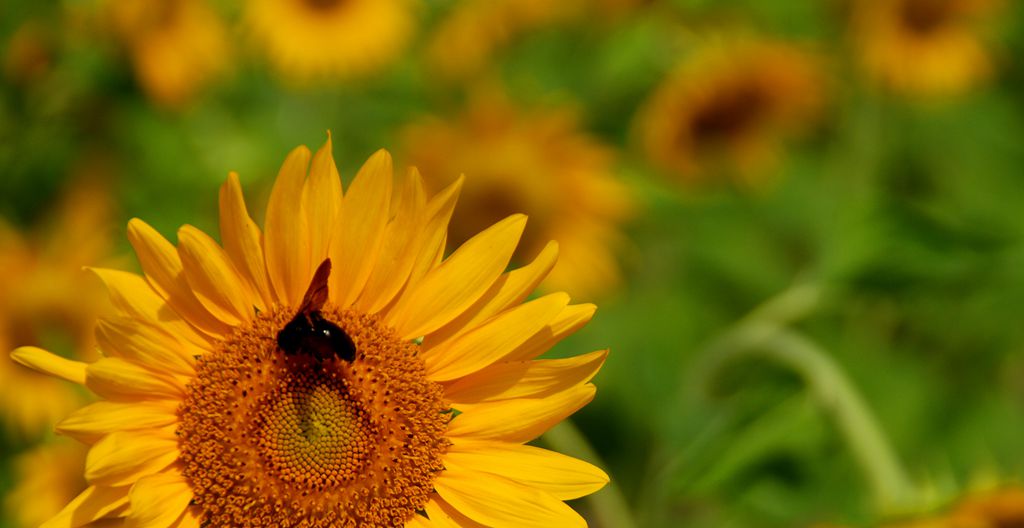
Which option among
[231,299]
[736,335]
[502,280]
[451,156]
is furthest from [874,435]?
[451,156]

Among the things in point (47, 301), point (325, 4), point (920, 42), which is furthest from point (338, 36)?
point (920, 42)

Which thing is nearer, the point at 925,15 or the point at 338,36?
the point at 338,36

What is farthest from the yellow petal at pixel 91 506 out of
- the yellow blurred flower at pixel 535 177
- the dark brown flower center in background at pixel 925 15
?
the dark brown flower center in background at pixel 925 15

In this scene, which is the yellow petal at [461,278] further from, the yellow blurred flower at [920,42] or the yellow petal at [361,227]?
the yellow blurred flower at [920,42]

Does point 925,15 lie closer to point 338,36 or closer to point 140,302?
point 338,36

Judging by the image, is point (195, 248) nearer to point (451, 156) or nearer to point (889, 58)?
point (451, 156)

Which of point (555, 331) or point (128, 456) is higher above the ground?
point (555, 331)

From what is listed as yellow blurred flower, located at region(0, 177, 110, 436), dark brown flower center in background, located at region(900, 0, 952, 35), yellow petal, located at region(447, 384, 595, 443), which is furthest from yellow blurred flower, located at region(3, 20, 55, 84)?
dark brown flower center in background, located at region(900, 0, 952, 35)
